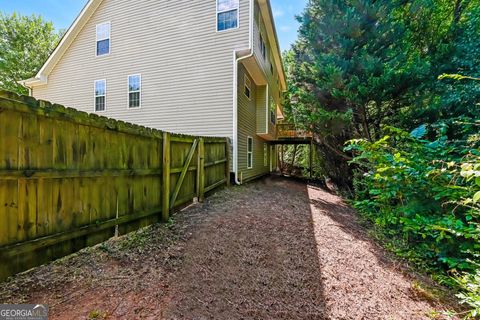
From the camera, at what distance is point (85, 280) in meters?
2.50

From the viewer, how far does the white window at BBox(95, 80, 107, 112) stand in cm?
1087

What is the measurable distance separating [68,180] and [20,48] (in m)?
24.9

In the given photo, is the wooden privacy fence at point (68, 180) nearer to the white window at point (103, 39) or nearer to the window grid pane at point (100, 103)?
the window grid pane at point (100, 103)

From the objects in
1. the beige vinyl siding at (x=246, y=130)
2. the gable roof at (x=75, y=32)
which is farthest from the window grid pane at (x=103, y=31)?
the beige vinyl siding at (x=246, y=130)

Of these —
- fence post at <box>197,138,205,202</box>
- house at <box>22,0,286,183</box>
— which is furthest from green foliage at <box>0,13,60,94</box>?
fence post at <box>197,138,205,202</box>

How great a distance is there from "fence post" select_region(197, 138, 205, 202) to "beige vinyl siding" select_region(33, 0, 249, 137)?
2934mm

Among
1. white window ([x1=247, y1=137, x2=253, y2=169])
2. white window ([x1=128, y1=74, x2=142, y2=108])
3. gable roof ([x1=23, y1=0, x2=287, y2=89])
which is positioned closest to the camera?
white window ([x1=128, y1=74, x2=142, y2=108])

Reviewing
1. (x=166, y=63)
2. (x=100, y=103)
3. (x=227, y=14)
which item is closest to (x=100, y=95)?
(x=100, y=103)

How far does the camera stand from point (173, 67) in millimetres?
9648

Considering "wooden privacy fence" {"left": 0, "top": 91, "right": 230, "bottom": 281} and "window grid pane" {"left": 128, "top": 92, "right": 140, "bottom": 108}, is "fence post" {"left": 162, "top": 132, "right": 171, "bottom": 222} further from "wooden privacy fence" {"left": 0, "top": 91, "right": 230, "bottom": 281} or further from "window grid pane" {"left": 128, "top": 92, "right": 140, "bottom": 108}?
"window grid pane" {"left": 128, "top": 92, "right": 140, "bottom": 108}

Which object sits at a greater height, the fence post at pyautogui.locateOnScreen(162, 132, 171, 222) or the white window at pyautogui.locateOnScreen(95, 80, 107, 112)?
the white window at pyautogui.locateOnScreen(95, 80, 107, 112)

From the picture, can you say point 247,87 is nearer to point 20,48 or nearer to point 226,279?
point 226,279

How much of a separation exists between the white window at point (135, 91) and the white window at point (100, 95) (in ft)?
4.66

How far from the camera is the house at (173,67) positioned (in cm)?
880
